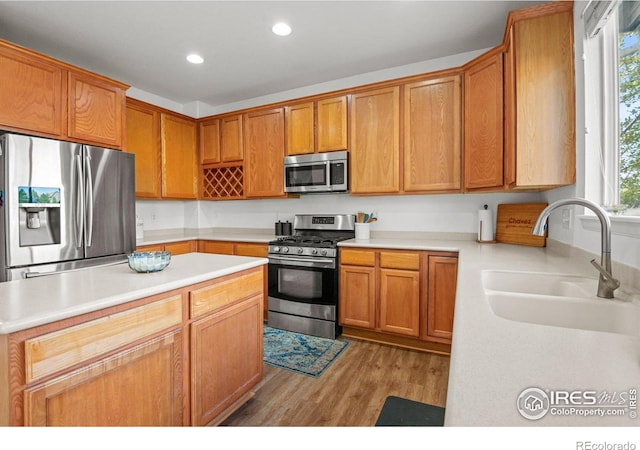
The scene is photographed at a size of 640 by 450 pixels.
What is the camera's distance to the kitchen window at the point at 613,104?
1.41 m

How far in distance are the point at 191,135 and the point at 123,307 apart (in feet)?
11.0

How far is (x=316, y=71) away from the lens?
3.30m

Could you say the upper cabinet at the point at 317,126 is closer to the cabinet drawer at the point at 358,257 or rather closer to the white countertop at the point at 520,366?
the cabinet drawer at the point at 358,257

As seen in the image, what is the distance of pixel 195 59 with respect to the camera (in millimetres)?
3000

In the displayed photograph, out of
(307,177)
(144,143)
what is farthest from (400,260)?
(144,143)

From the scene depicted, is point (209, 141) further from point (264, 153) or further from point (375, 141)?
point (375, 141)

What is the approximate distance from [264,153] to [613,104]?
2.99 m

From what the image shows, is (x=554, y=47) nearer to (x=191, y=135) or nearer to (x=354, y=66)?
(x=354, y=66)

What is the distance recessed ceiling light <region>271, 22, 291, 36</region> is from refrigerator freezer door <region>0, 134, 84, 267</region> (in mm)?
1847

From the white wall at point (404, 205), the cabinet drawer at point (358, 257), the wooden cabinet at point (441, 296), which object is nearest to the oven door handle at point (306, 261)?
the cabinet drawer at point (358, 257)

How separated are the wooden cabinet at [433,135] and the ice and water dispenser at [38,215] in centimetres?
288

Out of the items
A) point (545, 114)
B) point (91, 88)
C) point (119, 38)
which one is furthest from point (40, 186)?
point (545, 114)

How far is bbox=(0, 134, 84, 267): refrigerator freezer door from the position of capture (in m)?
2.18

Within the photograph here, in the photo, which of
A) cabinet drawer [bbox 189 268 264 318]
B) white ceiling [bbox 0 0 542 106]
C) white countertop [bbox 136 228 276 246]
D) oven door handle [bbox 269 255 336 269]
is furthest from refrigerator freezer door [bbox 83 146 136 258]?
cabinet drawer [bbox 189 268 264 318]
